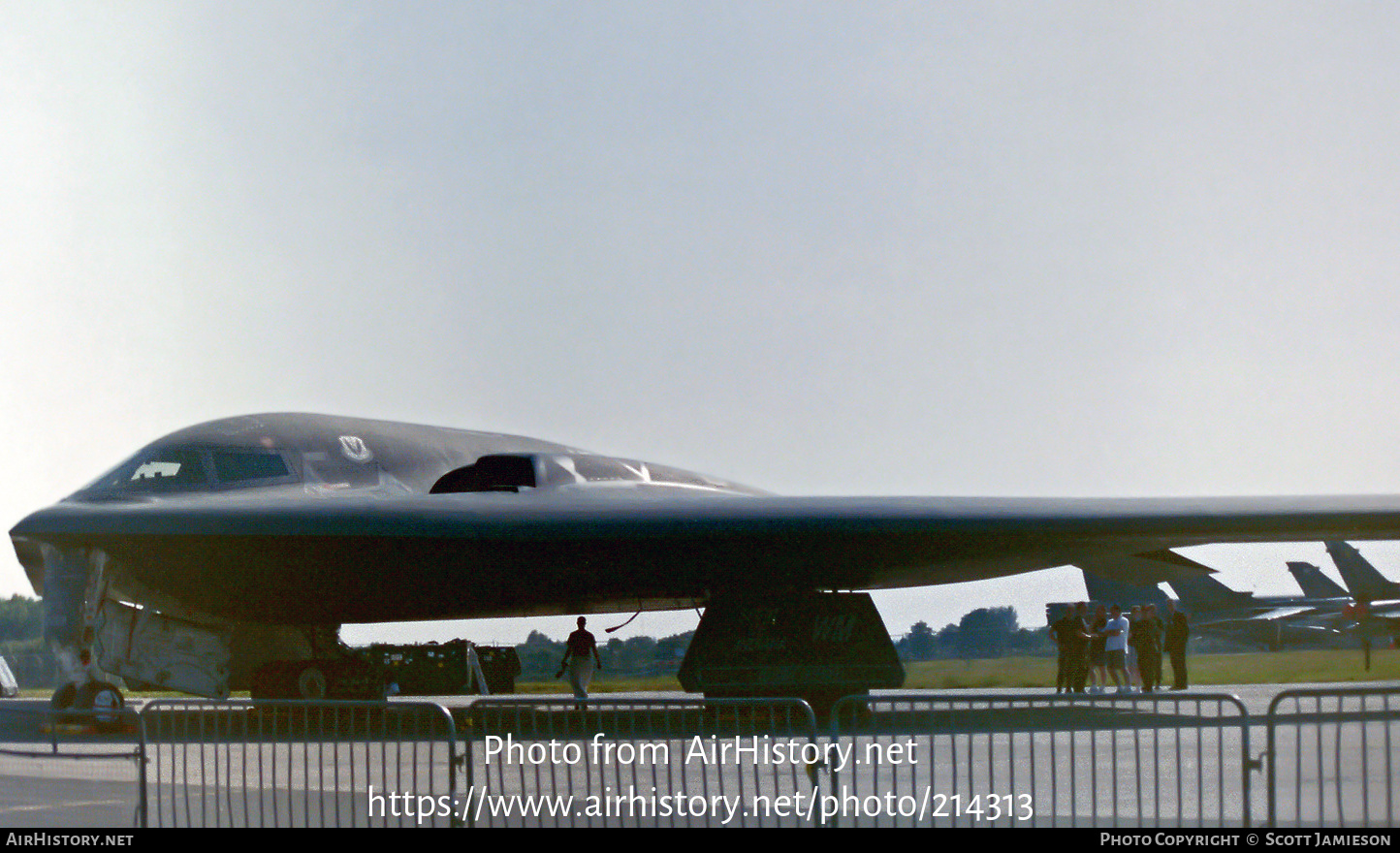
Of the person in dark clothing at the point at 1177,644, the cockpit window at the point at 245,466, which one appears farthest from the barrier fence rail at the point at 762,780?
the person in dark clothing at the point at 1177,644

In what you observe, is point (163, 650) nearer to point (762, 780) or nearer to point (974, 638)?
point (762, 780)

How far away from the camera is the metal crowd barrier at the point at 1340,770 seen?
672 cm

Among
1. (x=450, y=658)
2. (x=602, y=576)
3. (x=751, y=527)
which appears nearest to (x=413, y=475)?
(x=602, y=576)

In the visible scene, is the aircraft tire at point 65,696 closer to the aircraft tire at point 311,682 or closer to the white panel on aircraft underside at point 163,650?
the white panel on aircraft underside at point 163,650

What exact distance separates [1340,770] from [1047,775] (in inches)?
92.5

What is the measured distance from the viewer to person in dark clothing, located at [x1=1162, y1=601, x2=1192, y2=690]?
1912 cm

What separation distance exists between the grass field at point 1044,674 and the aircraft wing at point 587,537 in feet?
29.3

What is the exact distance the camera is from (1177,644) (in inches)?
757

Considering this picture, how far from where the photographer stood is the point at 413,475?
17.0 metres

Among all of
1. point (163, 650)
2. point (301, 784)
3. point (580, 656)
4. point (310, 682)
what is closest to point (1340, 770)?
point (301, 784)

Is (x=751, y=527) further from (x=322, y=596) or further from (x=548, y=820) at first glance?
(x=548, y=820)

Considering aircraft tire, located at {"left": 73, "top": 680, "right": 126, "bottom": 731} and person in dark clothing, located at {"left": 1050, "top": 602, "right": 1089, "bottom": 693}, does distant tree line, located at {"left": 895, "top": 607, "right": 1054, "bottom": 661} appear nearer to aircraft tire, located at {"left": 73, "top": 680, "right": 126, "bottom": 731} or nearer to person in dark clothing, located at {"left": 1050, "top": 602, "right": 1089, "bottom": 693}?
person in dark clothing, located at {"left": 1050, "top": 602, "right": 1089, "bottom": 693}

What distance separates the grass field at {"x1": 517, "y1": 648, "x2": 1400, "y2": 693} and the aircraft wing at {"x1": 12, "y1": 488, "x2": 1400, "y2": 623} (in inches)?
352

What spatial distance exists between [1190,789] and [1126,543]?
6625 millimetres
